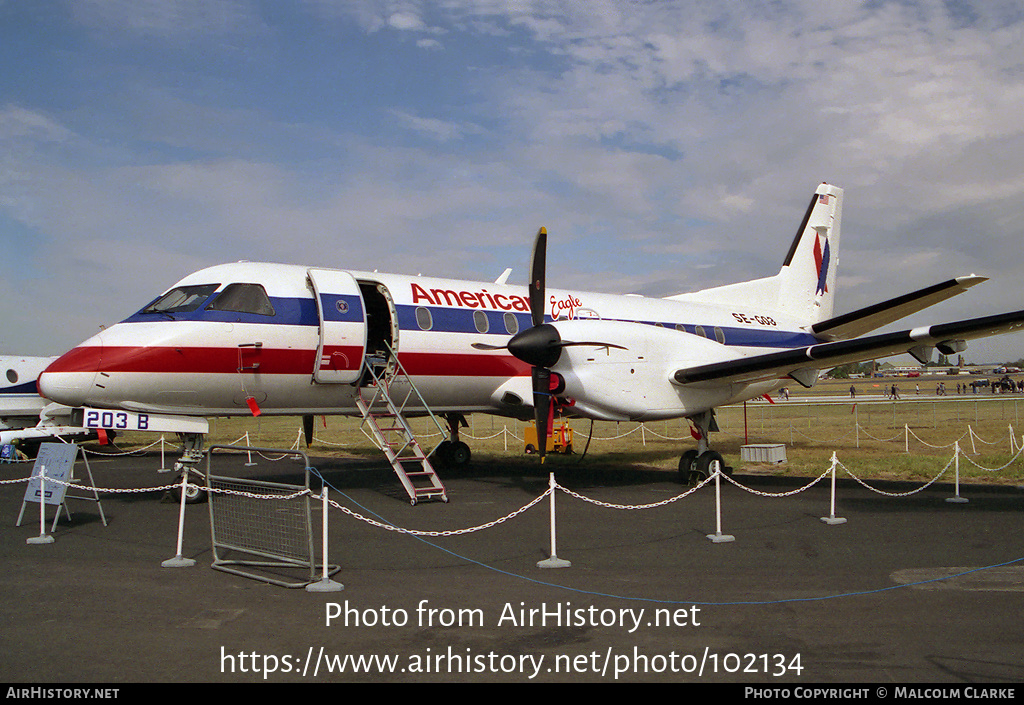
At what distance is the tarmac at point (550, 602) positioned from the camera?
5.03m

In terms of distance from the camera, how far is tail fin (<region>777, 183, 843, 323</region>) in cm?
2056

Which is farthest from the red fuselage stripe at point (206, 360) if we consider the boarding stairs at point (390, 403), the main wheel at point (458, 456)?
the main wheel at point (458, 456)

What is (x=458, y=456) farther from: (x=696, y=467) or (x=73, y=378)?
(x=73, y=378)

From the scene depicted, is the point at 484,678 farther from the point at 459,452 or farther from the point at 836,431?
the point at 836,431

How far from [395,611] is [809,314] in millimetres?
17988

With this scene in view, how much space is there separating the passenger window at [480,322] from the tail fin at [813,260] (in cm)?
1003

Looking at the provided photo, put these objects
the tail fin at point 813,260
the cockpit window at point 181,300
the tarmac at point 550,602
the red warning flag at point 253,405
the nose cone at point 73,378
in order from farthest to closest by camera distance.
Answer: the tail fin at point 813,260, the red warning flag at point 253,405, the cockpit window at point 181,300, the nose cone at point 73,378, the tarmac at point 550,602

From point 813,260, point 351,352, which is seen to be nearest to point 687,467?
point 351,352

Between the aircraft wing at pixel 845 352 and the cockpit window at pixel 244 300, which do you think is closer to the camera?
the aircraft wing at pixel 845 352

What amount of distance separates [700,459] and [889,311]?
16.6 ft

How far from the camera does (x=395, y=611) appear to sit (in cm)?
630

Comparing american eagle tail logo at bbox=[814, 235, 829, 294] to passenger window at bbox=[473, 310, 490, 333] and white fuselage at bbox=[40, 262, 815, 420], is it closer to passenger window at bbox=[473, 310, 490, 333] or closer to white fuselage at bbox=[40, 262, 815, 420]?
white fuselage at bbox=[40, 262, 815, 420]

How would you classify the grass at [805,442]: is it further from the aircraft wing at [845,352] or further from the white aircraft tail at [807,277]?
the white aircraft tail at [807,277]
